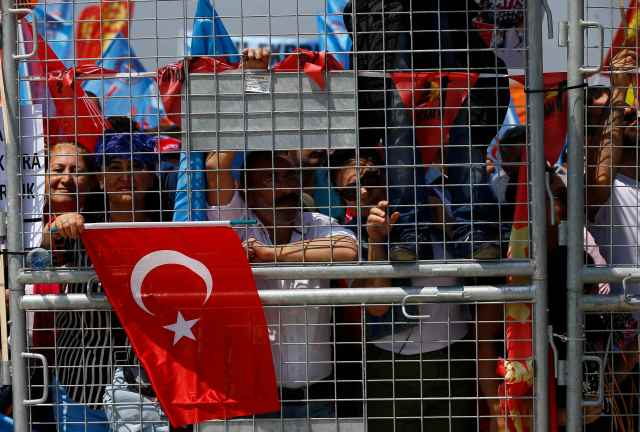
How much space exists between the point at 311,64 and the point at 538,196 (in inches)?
41.3

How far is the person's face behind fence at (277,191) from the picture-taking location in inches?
149

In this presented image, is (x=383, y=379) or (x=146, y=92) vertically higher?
(x=146, y=92)

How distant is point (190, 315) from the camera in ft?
11.9

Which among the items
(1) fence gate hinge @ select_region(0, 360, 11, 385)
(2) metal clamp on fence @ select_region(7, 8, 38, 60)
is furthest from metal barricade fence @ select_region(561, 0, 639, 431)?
(1) fence gate hinge @ select_region(0, 360, 11, 385)

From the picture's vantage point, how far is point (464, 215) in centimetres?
367

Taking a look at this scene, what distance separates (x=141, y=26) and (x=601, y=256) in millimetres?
2283

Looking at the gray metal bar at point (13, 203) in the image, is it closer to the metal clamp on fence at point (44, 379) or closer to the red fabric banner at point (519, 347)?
the metal clamp on fence at point (44, 379)

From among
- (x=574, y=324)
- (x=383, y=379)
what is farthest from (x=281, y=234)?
(x=574, y=324)

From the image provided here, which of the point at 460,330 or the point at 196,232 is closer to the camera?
the point at 196,232

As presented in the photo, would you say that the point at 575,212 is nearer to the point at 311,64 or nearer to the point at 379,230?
the point at 379,230

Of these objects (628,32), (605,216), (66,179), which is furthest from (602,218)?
(66,179)

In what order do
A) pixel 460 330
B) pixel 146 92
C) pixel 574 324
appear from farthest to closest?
pixel 146 92 → pixel 460 330 → pixel 574 324

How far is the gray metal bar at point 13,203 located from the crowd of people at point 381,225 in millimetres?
136

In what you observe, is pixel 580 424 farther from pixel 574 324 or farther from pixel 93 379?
pixel 93 379
